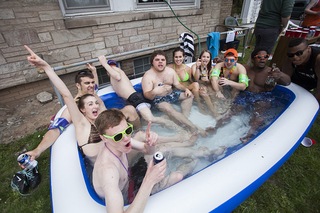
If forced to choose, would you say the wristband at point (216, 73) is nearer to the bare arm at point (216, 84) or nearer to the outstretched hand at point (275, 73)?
the bare arm at point (216, 84)

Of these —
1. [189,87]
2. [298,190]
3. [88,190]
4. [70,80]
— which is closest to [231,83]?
[189,87]

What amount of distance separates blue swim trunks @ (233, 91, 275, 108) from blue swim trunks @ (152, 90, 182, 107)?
113cm

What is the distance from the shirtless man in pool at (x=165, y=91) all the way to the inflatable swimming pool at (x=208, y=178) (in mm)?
953

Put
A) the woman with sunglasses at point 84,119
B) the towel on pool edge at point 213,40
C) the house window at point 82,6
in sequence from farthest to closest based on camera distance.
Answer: the towel on pool edge at point 213,40
the house window at point 82,6
the woman with sunglasses at point 84,119

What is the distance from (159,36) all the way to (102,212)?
4535 millimetres

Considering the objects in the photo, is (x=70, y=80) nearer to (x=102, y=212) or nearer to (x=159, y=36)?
A: (x=159, y=36)

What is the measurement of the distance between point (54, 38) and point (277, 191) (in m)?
4.48

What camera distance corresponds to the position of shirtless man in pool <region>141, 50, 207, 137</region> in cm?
286

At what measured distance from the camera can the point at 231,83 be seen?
9.72 ft

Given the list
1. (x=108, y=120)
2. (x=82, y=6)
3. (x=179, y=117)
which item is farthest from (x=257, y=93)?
(x=82, y=6)

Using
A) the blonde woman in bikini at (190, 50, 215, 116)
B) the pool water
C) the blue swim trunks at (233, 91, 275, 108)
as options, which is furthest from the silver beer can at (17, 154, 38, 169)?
the blue swim trunks at (233, 91, 275, 108)

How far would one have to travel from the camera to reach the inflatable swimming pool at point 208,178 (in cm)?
134

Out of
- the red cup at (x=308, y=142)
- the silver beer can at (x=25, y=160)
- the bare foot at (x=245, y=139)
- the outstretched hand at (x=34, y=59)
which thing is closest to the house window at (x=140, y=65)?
the outstretched hand at (x=34, y=59)

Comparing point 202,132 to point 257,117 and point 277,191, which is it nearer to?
point 257,117
